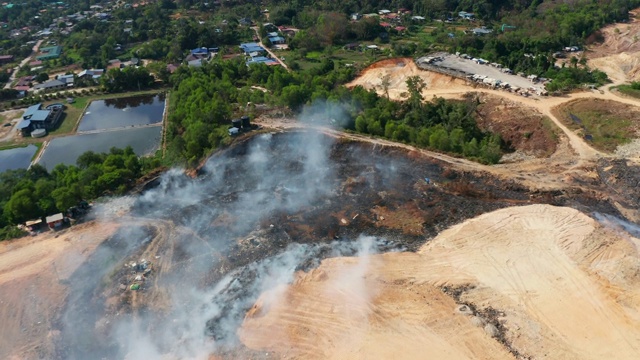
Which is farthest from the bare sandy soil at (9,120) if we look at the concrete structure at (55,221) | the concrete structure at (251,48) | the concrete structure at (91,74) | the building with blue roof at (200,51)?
the concrete structure at (251,48)

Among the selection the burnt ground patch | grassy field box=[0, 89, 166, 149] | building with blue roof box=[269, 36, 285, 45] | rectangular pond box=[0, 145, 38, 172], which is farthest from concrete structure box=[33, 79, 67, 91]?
the burnt ground patch

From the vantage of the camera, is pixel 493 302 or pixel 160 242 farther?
pixel 160 242

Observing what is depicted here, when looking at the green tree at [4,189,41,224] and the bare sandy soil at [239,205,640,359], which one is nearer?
the bare sandy soil at [239,205,640,359]

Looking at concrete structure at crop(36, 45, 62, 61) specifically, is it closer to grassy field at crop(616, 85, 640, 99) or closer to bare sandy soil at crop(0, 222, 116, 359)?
bare sandy soil at crop(0, 222, 116, 359)

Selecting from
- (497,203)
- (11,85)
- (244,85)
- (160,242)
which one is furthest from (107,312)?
(11,85)

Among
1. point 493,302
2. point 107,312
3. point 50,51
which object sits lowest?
point 50,51

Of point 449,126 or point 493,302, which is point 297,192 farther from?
point 449,126

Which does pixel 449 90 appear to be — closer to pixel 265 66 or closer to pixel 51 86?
pixel 265 66

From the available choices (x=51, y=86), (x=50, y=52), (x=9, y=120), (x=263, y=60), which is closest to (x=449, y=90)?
(x=263, y=60)
